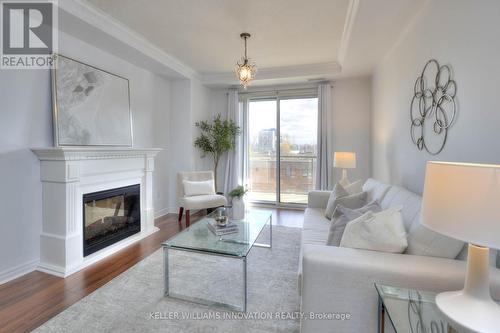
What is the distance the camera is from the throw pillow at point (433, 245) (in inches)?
53.9

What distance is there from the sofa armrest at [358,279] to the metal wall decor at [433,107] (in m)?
1.13

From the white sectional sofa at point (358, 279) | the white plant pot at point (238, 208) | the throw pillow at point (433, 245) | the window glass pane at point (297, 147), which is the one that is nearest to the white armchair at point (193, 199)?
the white plant pot at point (238, 208)

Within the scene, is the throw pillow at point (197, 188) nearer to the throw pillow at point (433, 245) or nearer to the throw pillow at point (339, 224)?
the throw pillow at point (339, 224)

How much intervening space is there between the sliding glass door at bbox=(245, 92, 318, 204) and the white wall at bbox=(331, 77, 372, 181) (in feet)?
1.44

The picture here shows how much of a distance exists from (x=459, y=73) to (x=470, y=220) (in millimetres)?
1430

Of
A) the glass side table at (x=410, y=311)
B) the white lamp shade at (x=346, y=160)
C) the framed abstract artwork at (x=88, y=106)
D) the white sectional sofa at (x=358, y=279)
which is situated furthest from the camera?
the white lamp shade at (x=346, y=160)

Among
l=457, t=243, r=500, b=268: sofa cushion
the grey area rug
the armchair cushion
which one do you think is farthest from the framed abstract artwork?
l=457, t=243, r=500, b=268: sofa cushion

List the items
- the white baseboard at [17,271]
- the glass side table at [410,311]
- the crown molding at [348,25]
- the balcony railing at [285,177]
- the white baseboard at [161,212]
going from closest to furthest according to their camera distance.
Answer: the glass side table at [410,311] < the white baseboard at [17,271] < the crown molding at [348,25] < the white baseboard at [161,212] < the balcony railing at [285,177]

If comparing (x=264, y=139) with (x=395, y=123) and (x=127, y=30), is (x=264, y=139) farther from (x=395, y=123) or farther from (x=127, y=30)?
(x=127, y=30)

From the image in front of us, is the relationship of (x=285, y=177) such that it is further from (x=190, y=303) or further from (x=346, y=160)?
(x=190, y=303)

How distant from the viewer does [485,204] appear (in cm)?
80

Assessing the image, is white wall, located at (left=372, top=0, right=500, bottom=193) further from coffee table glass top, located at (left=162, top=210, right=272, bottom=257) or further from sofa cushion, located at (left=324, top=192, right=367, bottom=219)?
coffee table glass top, located at (left=162, top=210, right=272, bottom=257)

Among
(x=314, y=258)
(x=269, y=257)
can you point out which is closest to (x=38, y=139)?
(x=269, y=257)

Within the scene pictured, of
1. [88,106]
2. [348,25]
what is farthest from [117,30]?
[348,25]
